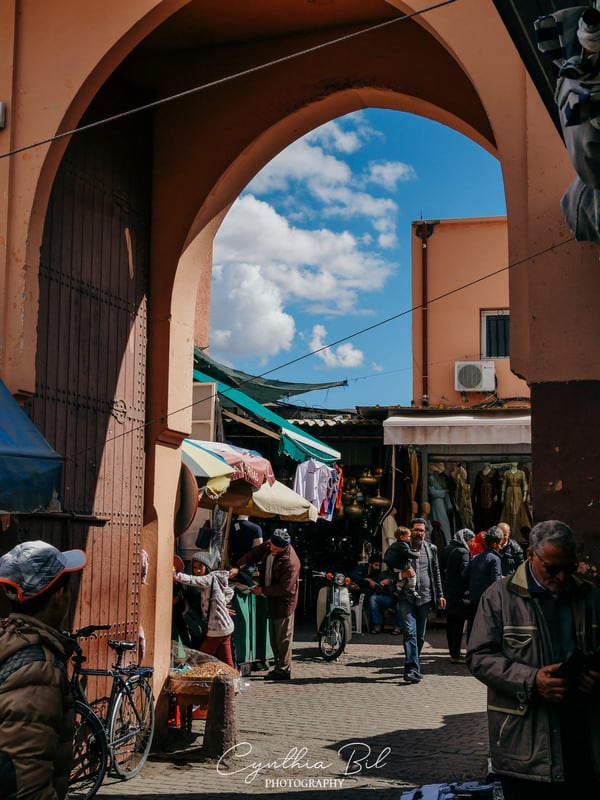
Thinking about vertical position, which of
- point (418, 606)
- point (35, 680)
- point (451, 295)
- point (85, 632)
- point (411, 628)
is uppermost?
point (451, 295)

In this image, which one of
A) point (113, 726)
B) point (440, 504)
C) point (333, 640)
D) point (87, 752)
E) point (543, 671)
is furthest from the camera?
point (440, 504)

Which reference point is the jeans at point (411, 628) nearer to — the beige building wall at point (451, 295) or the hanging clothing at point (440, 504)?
the hanging clothing at point (440, 504)

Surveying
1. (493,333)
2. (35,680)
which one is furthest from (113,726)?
(493,333)

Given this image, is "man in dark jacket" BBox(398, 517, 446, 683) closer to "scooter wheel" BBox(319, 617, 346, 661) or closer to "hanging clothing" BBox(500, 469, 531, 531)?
"scooter wheel" BBox(319, 617, 346, 661)

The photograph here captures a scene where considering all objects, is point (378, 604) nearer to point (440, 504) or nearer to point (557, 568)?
point (440, 504)

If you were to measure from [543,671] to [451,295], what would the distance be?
1711 cm

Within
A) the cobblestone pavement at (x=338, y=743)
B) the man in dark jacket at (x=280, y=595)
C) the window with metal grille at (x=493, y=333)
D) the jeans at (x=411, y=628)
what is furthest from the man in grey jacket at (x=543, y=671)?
the window with metal grille at (x=493, y=333)

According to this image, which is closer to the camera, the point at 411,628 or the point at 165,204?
the point at 165,204

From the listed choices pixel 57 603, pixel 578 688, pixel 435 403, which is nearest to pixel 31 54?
pixel 57 603

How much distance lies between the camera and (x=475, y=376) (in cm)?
2028

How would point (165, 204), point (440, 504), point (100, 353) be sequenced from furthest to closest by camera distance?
point (440, 504) → point (165, 204) → point (100, 353)

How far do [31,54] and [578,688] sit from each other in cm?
540

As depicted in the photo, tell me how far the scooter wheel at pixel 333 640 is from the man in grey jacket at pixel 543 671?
390 inches

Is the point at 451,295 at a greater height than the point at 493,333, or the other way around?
the point at 451,295
